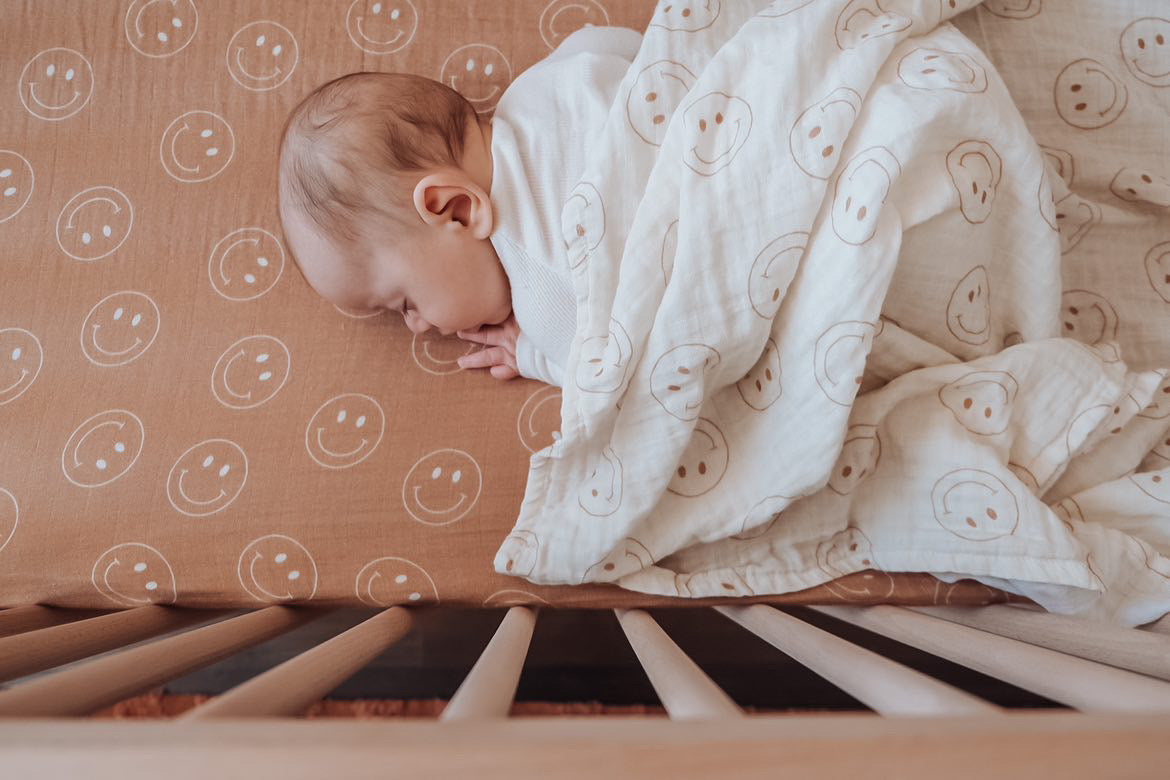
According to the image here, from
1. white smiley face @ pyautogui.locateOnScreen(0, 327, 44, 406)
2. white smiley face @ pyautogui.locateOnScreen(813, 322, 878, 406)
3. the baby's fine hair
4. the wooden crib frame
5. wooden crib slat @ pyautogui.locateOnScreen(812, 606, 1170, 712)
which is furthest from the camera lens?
white smiley face @ pyautogui.locateOnScreen(0, 327, 44, 406)

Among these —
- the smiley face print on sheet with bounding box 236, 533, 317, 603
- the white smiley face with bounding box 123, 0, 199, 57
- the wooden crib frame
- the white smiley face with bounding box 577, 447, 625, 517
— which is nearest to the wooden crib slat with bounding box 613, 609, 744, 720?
the wooden crib frame

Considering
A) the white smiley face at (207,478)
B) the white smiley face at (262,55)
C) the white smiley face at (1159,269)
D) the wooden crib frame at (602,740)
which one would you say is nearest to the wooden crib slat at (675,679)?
the wooden crib frame at (602,740)

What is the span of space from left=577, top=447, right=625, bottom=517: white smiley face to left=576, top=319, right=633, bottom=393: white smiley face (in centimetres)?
7

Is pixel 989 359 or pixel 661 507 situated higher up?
pixel 989 359

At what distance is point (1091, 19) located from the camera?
86 cm

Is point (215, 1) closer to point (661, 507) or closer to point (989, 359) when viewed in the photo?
point (661, 507)

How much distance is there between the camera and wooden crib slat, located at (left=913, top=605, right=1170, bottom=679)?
542 mm

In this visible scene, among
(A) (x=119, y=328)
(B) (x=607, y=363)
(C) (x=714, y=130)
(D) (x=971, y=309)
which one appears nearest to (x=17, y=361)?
(A) (x=119, y=328)

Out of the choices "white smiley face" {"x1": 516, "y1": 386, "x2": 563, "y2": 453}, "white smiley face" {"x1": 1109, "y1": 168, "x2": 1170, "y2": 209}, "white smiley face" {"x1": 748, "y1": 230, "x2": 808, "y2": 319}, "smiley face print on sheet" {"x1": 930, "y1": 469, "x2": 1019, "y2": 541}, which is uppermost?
"white smiley face" {"x1": 1109, "y1": 168, "x2": 1170, "y2": 209}

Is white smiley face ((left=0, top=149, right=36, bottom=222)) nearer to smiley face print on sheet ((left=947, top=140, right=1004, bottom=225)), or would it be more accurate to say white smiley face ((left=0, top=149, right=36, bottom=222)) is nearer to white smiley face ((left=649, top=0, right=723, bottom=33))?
white smiley face ((left=649, top=0, right=723, bottom=33))

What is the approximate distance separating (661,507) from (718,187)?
0.30 metres

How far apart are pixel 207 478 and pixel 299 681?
441 mm

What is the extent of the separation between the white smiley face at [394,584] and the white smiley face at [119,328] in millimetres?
364

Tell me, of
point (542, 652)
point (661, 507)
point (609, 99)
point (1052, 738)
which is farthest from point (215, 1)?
point (1052, 738)
